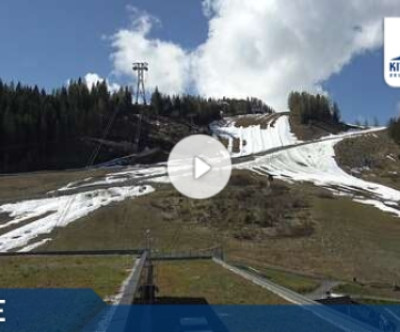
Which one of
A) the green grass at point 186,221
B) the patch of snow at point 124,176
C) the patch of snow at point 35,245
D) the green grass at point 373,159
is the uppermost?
the green grass at point 373,159

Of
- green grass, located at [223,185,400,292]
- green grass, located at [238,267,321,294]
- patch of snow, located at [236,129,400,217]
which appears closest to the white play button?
patch of snow, located at [236,129,400,217]

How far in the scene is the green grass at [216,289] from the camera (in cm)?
2066

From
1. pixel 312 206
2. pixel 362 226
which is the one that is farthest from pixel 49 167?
pixel 362 226

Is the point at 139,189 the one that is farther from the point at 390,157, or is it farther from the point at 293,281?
the point at 390,157

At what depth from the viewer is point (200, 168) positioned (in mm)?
143000

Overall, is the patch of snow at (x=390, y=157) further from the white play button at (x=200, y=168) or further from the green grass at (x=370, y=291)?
the green grass at (x=370, y=291)

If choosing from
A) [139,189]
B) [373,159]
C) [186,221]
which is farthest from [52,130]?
[373,159]

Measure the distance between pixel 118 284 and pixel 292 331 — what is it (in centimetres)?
1049

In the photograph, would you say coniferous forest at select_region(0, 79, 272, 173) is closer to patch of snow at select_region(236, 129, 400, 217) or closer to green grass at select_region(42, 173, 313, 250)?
patch of snow at select_region(236, 129, 400, 217)

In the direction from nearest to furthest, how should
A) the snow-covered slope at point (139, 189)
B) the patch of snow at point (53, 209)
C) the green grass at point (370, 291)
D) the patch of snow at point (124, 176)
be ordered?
1. the green grass at point (370, 291)
2. the patch of snow at point (53, 209)
3. the snow-covered slope at point (139, 189)
4. the patch of snow at point (124, 176)
